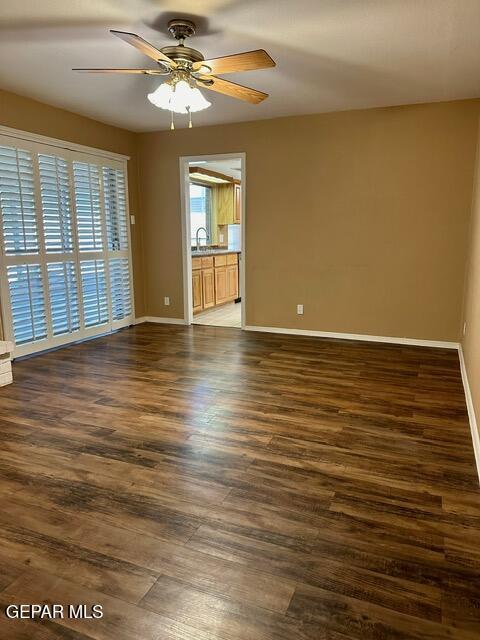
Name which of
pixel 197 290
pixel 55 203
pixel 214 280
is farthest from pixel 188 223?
pixel 55 203

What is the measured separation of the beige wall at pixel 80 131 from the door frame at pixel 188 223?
69 centimetres

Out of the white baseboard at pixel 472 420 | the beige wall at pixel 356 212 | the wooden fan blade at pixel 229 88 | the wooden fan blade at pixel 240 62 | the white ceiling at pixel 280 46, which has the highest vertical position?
the white ceiling at pixel 280 46

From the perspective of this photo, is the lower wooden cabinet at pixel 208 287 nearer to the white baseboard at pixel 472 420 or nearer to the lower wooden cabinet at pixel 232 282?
the lower wooden cabinet at pixel 232 282

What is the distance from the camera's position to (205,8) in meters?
2.52

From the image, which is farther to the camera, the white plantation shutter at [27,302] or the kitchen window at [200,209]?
the kitchen window at [200,209]

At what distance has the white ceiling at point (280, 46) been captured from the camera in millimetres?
2531

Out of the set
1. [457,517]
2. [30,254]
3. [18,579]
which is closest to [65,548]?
[18,579]

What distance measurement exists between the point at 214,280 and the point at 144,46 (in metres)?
4.73

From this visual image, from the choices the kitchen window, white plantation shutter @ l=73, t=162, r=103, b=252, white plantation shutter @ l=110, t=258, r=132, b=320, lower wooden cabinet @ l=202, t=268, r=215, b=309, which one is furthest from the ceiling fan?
the kitchen window

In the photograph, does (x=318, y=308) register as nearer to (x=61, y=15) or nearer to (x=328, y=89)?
(x=328, y=89)

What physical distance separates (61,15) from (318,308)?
3767 millimetres

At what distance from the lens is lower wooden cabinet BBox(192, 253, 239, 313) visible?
21.4ft

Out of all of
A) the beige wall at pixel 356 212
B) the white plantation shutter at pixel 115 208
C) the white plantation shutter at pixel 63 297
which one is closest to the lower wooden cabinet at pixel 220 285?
the beige wall at pixel 356 212

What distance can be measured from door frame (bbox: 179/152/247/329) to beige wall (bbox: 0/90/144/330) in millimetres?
695
